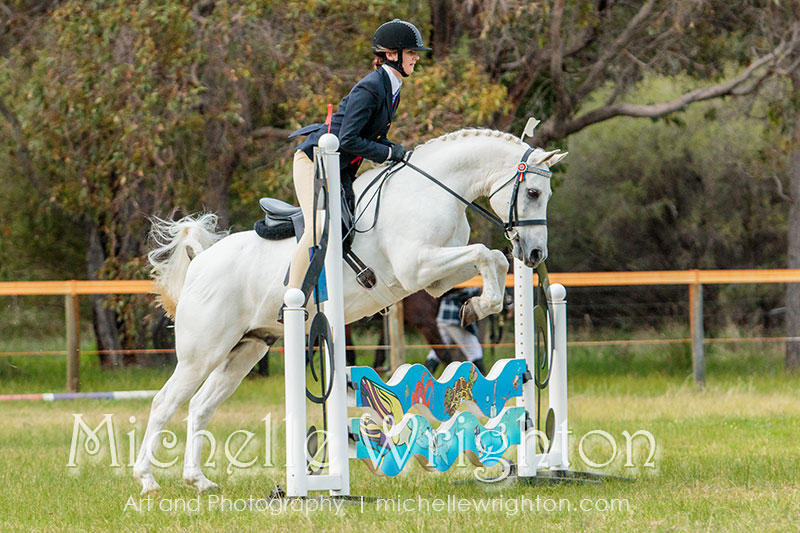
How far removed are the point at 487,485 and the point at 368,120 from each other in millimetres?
1928

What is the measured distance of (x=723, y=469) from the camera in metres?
5.77

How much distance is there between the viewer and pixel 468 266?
5.04 metres

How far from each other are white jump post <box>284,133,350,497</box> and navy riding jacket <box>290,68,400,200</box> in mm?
297

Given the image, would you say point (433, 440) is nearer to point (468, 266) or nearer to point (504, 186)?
point (468, 266)

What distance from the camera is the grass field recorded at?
429cm

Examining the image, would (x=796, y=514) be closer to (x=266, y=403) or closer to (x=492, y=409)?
(x=492, y=409)

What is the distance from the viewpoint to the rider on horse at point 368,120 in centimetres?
494

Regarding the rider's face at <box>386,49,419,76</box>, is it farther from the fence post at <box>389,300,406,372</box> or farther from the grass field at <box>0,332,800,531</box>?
the fence post at <box>389,300,406,372</box>

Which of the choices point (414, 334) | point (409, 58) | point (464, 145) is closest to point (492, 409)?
point (464, 145)

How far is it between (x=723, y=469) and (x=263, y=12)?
6912 mm

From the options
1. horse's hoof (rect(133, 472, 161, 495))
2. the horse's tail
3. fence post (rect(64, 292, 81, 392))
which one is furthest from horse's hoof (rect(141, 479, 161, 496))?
fence post (rect(64, 292, 81, 392))

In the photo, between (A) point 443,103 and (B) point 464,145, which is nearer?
(B) point 464,145

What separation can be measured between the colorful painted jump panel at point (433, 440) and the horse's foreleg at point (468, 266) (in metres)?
0.51

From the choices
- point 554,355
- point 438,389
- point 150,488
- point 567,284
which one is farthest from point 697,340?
point 150,488
